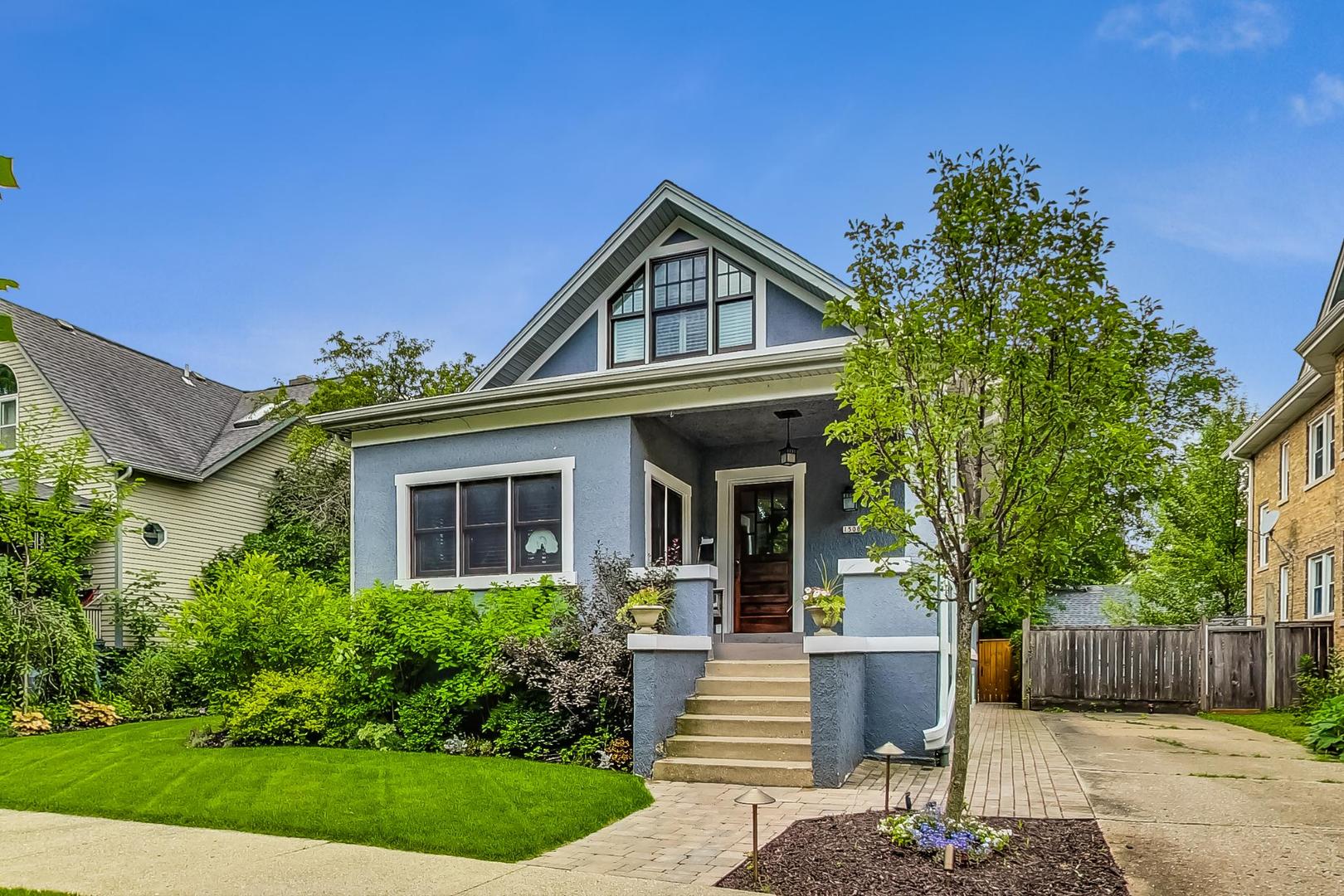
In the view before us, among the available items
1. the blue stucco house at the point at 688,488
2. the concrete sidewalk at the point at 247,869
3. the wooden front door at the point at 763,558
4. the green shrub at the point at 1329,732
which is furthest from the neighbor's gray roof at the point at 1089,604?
the concrete sidewalk at the point at 247,869

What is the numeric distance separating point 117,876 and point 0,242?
4.41m

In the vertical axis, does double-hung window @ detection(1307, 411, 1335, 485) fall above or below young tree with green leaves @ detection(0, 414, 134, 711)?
above

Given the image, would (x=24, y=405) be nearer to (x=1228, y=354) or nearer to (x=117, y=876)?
(x=117, y=876)

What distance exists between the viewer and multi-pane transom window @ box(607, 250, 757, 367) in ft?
43.4

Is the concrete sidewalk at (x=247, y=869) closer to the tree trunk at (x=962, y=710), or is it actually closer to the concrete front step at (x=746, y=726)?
Result: the tree trunk at (x=962, y=710)

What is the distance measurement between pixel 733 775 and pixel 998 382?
439cm

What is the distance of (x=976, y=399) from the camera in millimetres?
5992

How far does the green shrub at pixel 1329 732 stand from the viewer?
31.6 feet

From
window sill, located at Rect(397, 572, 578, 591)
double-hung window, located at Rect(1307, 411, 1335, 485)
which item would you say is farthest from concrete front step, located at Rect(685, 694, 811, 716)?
double-hung window, located at Rect(1307, 411, 1335, 485)

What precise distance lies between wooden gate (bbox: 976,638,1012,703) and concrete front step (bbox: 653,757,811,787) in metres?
10.9

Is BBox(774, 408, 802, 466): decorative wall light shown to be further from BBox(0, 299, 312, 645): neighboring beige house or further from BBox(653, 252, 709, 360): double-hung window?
BBox(0, 299, 312, 645): neighboring beige house

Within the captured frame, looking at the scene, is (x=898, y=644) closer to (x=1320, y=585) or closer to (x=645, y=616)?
(x=645, y=616)

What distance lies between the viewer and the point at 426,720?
1009cm

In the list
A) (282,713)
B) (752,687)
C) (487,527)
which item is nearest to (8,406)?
(282,713)
